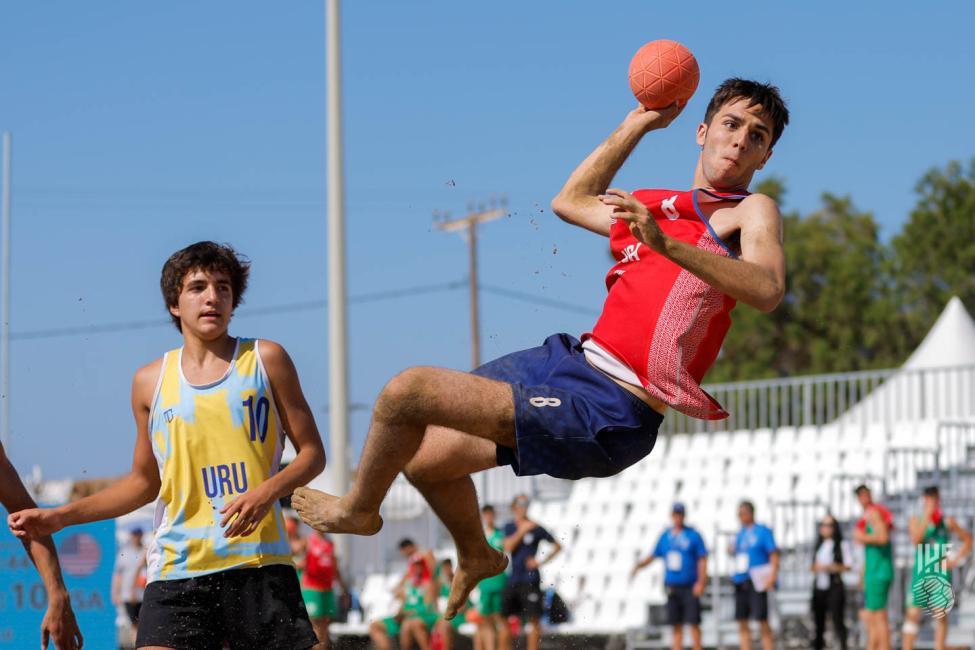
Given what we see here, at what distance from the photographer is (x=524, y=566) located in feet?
52.3

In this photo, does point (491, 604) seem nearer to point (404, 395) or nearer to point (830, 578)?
point (830, 578)

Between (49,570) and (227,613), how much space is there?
69cm

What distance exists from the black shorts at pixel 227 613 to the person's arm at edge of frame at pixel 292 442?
0.66 ft

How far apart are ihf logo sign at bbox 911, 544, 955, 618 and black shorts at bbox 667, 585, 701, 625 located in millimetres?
2351

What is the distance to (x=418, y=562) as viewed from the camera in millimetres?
16969

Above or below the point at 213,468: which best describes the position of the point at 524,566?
below

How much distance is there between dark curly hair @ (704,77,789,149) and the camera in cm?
518

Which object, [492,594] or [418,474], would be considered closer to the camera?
[418,474]

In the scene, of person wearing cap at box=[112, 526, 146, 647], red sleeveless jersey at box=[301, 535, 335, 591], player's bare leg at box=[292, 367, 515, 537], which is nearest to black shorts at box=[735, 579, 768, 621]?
red sleeveless jersey at box=[301, 535, 335, 591]

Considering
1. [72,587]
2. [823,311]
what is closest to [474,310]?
[823,311]

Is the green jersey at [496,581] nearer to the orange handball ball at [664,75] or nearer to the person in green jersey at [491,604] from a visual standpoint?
the person in green jersey at [491,604]

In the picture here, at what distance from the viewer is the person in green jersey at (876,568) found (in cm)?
1459

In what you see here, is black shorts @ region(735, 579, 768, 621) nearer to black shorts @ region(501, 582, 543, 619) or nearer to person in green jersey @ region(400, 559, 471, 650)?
black shorts @ region(501, 582, 543, 619)

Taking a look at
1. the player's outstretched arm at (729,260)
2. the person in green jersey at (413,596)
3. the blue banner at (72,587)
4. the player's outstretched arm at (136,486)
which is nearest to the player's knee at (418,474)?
the player's outstretched arm at (136,486)
